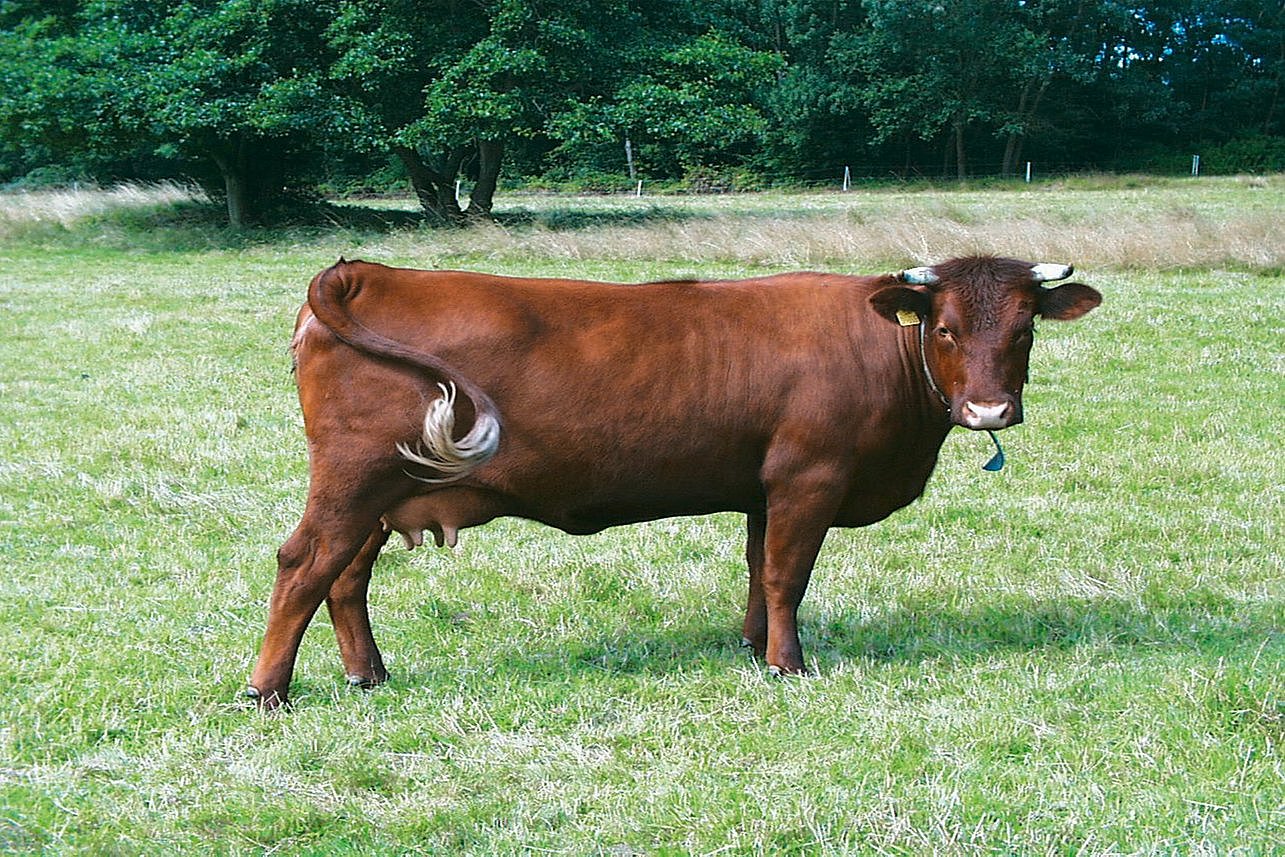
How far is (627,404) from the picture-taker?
4.95 metres

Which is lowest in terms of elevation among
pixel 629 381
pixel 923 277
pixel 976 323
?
pixel 629 381

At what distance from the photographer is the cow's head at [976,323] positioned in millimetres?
4926

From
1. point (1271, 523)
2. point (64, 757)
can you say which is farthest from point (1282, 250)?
point (64, 757)

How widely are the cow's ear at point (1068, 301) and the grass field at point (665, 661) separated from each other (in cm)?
140

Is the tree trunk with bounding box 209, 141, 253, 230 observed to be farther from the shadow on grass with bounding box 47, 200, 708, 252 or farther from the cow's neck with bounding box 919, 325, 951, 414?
the cow's neck with bounding box 919, 325, 951, 414

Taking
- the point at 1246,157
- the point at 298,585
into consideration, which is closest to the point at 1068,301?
the point at 298,585

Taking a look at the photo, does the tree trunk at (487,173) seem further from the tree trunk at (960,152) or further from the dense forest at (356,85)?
the tree trunk at (960,152)

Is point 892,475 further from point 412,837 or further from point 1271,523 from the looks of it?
point 1271,523

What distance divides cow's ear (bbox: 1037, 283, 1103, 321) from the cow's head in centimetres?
3

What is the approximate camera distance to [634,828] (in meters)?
3.79

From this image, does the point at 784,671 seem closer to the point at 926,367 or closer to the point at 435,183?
the point at 926,367

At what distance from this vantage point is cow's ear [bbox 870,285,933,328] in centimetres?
510

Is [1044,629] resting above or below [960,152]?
above

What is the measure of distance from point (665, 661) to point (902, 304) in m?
1.77
